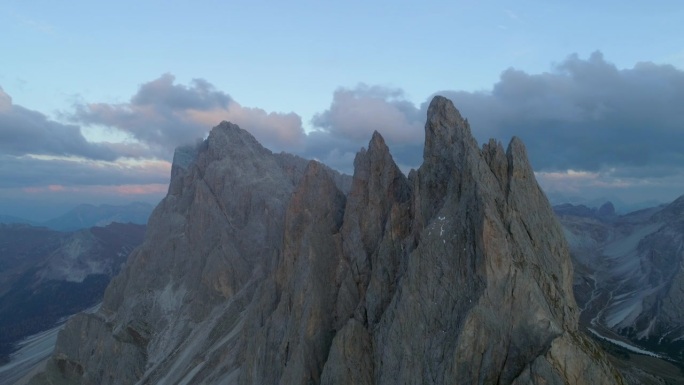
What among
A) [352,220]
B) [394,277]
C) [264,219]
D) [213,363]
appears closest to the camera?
[394,277]

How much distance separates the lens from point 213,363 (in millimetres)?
98938

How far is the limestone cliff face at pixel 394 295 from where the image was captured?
1784 inches

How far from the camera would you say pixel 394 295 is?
185 ft

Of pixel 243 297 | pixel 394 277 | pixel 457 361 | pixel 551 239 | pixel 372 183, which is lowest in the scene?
pixel 243 297

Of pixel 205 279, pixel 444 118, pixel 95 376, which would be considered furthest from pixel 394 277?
pixel 95 376

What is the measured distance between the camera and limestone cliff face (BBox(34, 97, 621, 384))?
45.3m

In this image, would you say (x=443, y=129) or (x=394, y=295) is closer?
(x=394, y=295)

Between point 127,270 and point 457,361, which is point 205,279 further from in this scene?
point 457,361

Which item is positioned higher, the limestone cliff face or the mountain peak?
the mountain peak

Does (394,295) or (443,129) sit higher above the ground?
(443,129)

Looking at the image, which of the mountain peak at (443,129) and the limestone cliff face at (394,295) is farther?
the mountain peak at (443,129)

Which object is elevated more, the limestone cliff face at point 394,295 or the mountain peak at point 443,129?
the mountain peak at point 443,129

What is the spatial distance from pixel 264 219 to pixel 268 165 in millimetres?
27867

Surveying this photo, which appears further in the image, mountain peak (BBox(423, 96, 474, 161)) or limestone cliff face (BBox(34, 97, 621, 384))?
mountain peak (BBox(423, 96, 474, 161))
